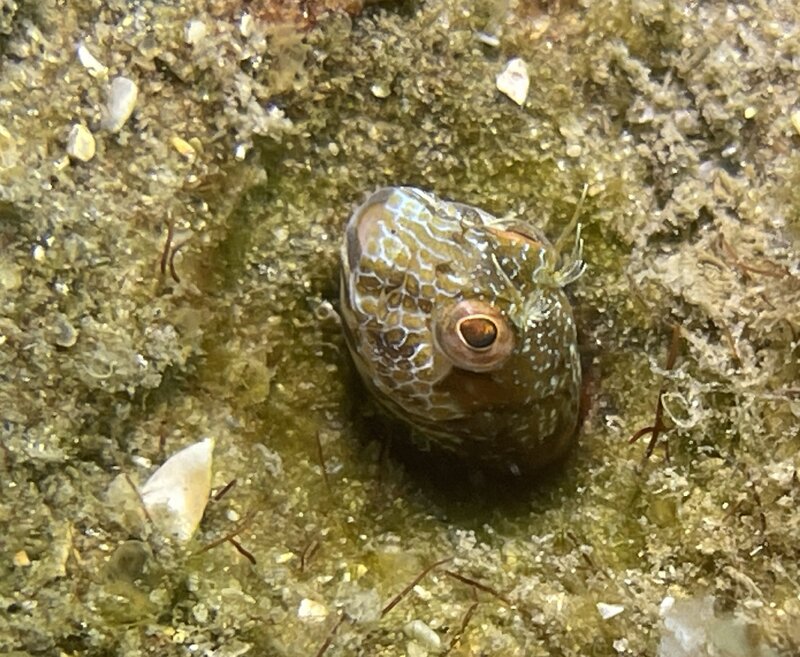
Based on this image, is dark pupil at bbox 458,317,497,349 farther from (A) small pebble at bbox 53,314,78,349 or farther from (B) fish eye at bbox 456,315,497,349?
(A) small pebble at bbox 53,314,78,349

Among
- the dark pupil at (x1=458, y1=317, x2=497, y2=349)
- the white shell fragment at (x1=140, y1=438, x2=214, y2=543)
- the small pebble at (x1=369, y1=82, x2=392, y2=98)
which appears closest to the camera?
the white shell fragment at (x1=140, y1=438, x2=214, y2=543)

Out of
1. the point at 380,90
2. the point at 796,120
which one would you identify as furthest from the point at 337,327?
the point at 796,120

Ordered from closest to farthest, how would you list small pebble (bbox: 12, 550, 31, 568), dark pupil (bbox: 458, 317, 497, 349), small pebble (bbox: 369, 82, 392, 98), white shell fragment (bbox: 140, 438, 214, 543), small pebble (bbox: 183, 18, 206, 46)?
small pebble (bbox: 12, 550, 31, 568), white shell fragment (bbox: 140, 438, 214, 543), small pebble (bbox: 183, 18, 206, 46), dark pupil (bbox: 458, 317, 497, 349), small pebble (bbox: 369, 82, 392, 98)

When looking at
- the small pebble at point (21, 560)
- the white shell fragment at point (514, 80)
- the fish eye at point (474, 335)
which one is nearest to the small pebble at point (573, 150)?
the white shell fragment at point (514, 80)

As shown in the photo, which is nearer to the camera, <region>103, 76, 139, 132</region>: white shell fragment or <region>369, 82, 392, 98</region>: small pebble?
<region>103, 76, 139, 132</region>: white shell fragment

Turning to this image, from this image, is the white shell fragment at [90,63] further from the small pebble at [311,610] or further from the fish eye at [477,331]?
the small pebble at [311,610]

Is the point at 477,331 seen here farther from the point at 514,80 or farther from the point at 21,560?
the point at 21,560

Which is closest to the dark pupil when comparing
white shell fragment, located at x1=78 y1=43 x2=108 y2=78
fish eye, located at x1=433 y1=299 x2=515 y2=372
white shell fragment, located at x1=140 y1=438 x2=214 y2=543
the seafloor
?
fish eye, located at x1=433 y1=299 x2=515 y2=372
